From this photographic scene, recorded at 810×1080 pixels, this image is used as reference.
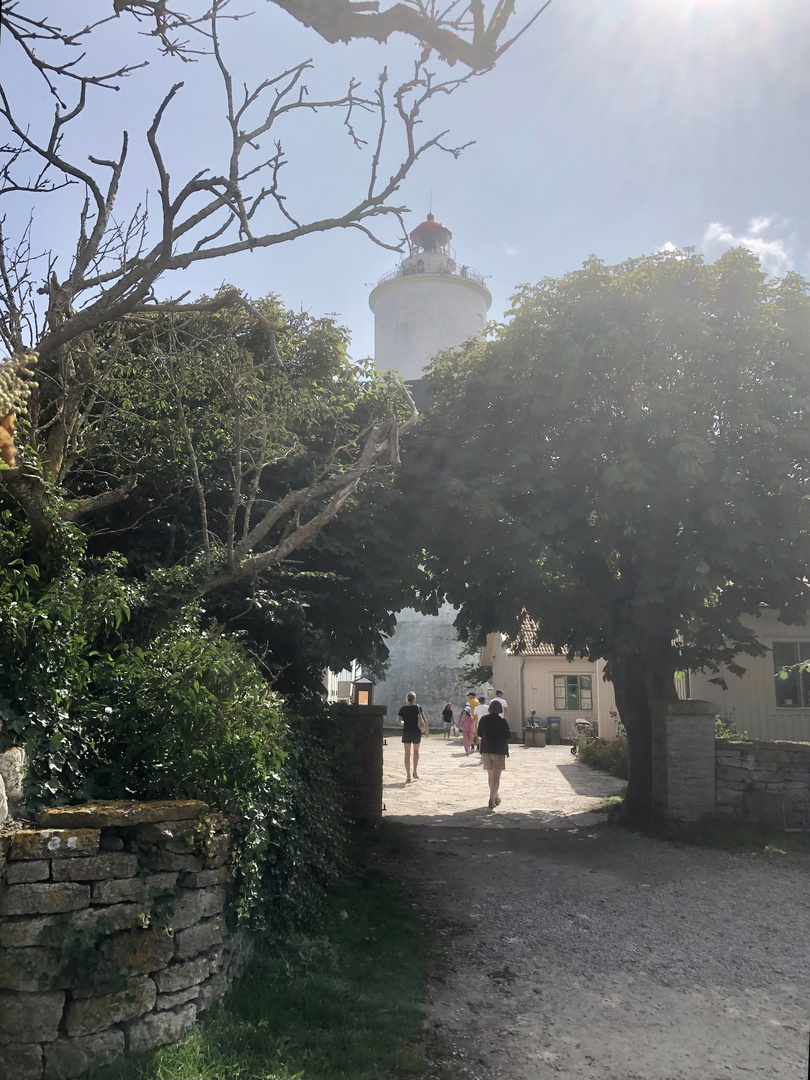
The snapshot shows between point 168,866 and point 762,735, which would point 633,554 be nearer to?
point 168,866

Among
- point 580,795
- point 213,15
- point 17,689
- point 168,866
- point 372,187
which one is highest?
point 213,15

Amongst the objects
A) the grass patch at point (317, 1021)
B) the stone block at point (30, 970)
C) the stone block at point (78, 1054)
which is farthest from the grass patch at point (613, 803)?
the stone block at point (30, 970)

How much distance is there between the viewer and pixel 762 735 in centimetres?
1541

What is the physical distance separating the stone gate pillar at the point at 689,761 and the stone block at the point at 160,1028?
7.00 m

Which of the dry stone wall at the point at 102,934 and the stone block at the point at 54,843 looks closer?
the dry stone wall at the point at 102,934

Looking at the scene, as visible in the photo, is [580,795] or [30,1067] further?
[580,795]

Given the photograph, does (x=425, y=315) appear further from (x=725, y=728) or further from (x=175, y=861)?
(x=175, y=861)

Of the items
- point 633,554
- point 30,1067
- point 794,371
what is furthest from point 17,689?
point 794,371

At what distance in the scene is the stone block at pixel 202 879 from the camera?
13.8 feet

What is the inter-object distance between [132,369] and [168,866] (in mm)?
5046

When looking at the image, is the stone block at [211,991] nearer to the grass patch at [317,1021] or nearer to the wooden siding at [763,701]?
the grass patch at [317,1021]

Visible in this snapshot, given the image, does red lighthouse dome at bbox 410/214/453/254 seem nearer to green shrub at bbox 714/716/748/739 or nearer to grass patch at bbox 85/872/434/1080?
green shrub at bbox 714/716/748/739

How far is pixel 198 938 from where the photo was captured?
4.16 metres

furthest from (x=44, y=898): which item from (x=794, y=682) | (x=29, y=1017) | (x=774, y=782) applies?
(x=794, y=682)
